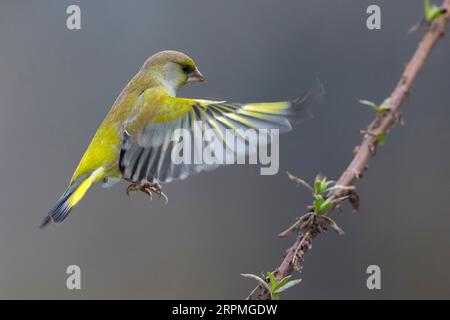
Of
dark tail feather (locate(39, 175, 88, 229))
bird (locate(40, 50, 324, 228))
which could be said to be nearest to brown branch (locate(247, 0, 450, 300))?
bird (locate(40, 50, 324, 228))

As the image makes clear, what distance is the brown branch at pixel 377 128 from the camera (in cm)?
66

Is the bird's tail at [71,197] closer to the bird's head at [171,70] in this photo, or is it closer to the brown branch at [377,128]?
the bird's head at [171,70]

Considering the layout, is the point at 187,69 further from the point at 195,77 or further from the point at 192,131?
the point at 192,131

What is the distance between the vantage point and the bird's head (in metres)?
1.85

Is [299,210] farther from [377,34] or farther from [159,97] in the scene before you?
[159,97]

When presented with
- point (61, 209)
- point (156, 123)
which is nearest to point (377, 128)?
point (156, 123)

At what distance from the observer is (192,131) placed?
1.37m

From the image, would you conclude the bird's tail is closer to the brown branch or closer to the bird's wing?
Answer: the bird's wing

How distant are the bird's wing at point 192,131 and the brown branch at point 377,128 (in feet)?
0.77

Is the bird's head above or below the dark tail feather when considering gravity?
above

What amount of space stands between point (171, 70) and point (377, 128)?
124 cm

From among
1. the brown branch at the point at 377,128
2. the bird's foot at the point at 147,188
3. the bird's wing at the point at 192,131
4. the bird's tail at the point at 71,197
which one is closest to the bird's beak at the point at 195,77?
the bird's wing at the point at 192,131

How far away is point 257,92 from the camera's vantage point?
3.50 m

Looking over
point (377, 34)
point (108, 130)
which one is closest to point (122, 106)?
point (108, 130)
